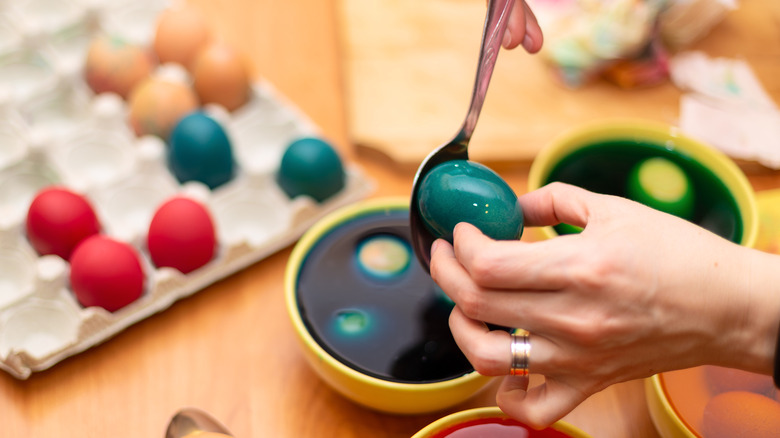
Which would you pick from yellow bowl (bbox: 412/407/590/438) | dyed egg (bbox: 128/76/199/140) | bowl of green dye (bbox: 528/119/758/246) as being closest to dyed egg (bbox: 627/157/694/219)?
bowl of green dye (bbox: 528/119/758/246)

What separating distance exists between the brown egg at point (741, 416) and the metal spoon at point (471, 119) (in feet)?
1.06

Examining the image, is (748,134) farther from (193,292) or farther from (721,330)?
(193,292)

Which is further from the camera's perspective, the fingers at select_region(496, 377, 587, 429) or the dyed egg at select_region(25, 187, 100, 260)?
the dyed egg at select_region(25, 187, 100, 260)

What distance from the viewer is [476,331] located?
583 mm

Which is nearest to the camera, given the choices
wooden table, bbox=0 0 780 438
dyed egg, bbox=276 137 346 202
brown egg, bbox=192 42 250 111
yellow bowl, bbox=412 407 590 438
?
yellow bowl, bbox=412 407 590 438

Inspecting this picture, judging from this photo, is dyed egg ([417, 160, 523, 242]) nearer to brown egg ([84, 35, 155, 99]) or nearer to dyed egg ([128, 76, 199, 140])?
dyed egg ([128, 76, 199, 140])

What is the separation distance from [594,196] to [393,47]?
70 centimetres

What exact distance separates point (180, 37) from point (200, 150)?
26 centimetres

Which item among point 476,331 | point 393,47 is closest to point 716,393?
point 476,331

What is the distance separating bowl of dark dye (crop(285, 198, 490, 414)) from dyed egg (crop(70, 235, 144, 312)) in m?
0.20

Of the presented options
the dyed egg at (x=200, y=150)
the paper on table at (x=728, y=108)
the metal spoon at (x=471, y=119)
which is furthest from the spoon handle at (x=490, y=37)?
the paper on table at (x=728, y=108)

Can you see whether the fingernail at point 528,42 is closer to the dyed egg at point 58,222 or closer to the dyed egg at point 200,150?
the dyed egg at point 200,150

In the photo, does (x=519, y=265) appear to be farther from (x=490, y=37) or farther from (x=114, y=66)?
(x=114, y=66)

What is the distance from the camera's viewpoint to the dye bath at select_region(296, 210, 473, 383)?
72 centimetres
